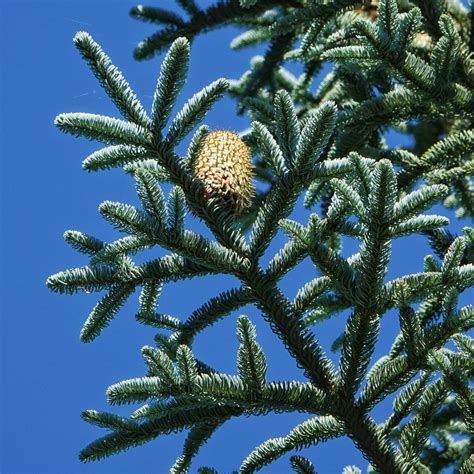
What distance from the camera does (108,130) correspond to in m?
2.32

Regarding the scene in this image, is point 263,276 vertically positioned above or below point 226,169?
below

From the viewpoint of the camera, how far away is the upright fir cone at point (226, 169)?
2.54 metres

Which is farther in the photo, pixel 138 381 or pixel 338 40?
pixel 338 40

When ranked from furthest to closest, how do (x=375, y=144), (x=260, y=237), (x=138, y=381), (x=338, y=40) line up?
1. (x=375, y=144)
2. (x=338, y=40)
3. (x=260, y=237)
4. (x=138, y=381)

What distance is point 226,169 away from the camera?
2611 millimetres

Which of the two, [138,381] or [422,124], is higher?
[422,124]

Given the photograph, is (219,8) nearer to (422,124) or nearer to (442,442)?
(422,124)

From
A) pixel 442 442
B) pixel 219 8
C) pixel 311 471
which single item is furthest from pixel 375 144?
pixel 311 471

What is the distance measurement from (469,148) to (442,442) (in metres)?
1.61

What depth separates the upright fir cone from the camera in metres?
2.54

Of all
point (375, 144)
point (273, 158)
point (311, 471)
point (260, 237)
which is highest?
point (375, 144)

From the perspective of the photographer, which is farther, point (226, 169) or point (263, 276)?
point (226, 169)

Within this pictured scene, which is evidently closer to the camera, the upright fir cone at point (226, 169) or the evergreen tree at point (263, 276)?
the evergreen tree at point (263, 276)

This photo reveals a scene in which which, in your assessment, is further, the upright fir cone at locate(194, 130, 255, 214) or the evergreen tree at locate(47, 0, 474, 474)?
the upright fir cone at locate(194, 130, 255, 214)
